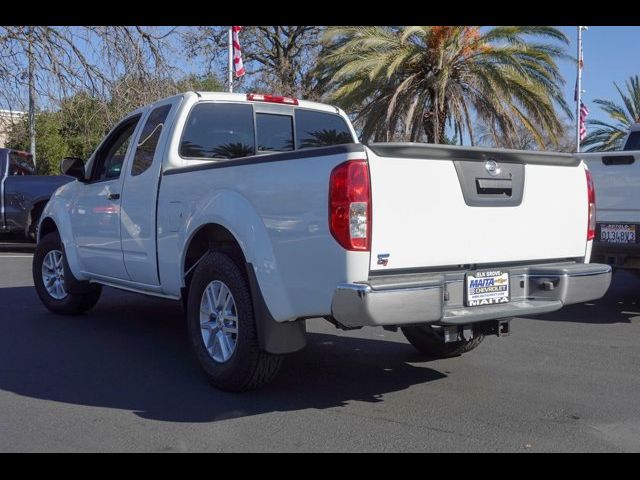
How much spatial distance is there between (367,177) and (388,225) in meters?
0.31

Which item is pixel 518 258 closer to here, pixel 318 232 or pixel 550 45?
pixel 318 232

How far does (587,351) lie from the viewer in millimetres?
6547

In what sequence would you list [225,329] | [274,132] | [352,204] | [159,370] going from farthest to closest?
[274,132]
[159,370]
[225,329]
[352,204]

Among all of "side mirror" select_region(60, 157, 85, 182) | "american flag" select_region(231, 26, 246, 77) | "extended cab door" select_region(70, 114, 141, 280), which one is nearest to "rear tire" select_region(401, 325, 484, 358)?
"extended cab door" select_region(70, 114, 141, 280)

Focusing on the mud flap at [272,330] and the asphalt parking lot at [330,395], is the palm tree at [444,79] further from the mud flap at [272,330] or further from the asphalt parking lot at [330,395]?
the mud flap at [272,330]

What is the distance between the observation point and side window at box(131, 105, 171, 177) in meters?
6.20

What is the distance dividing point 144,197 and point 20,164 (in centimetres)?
987

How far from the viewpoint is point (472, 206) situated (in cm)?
461

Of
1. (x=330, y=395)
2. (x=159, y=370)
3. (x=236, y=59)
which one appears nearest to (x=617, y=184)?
(x=330, y=395)

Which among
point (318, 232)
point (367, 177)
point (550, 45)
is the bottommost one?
point (318, 232)

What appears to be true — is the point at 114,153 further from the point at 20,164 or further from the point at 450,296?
the point at 20,164

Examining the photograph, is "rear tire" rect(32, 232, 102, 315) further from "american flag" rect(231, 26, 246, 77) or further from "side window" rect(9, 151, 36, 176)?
"american flag" rect(231, 26, 246, 77)

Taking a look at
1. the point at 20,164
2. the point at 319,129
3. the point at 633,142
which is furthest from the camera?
the point at 20,164
